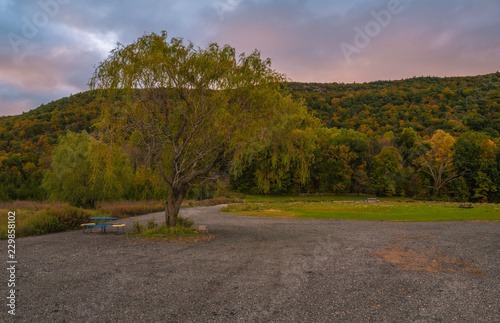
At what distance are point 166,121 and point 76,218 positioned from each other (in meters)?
7.62

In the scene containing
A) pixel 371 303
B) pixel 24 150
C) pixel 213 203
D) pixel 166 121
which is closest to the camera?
pixel 371 303

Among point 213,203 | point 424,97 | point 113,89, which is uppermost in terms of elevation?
point 424,97

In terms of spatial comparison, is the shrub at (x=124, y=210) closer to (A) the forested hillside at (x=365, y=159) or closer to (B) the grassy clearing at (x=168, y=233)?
(B) the grassy clearing at (x=168, y=233)

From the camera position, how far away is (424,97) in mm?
100250

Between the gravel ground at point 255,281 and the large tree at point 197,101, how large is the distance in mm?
4114

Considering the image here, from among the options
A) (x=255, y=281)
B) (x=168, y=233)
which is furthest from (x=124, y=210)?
(x=255, y=281)

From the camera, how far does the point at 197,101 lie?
525 inches

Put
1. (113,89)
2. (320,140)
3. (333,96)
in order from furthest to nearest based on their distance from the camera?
(333,96)
(320,140)
(113,89)

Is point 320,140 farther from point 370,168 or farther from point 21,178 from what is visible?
point 21,178

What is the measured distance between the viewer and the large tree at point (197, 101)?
40.8 ft

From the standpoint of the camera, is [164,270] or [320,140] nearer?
[164,270]

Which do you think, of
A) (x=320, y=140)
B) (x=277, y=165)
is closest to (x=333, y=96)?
(x=320, y=140)

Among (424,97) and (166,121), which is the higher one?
(424,97)

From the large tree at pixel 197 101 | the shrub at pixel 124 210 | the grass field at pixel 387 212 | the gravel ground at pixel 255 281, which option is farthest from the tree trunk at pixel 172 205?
the grass field at pixel 387 212
